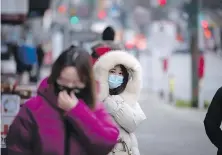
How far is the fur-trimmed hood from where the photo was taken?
4.61 metres

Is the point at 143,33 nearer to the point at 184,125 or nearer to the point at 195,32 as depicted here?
the point at 195,32

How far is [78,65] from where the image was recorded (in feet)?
10.3

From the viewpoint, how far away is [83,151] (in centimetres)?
319

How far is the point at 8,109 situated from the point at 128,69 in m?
3.10

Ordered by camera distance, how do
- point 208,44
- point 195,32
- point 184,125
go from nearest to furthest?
point 184,125 < point 195,32 < point 208,44

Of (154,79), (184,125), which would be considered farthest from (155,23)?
(184,125)

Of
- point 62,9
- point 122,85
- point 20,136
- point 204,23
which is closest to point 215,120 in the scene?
point 122,85

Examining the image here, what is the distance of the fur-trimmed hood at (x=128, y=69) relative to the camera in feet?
15.1

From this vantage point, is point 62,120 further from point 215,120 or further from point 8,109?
point 8,109

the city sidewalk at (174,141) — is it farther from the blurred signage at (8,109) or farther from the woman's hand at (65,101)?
the woman's hand at (65,101)

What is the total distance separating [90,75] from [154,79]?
27.8 meters

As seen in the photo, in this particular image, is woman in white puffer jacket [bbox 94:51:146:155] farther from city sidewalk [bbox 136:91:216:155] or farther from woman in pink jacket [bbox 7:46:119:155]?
city sidewalk [bbox 136:91:216:155]

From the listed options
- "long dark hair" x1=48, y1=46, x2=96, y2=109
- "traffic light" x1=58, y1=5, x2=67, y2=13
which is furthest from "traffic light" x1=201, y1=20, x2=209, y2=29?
"traffic light" x1=58, y1=5, x2=67, y2=13

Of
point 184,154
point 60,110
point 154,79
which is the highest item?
point 60,110
